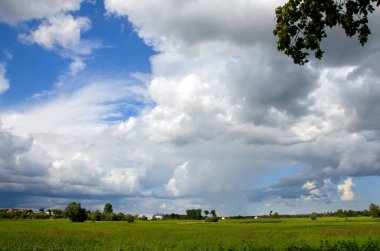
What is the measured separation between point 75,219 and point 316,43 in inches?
5153

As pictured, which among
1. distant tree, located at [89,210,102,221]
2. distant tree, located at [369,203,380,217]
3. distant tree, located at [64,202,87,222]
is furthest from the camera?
distant tree, located at [369,203,380,217]

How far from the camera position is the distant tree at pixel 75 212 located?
133 meters

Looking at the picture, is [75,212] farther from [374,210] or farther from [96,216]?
[374,210]

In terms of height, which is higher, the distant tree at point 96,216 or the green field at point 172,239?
the distant tree at point 96,216

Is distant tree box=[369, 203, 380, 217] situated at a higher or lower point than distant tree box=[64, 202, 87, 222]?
higher

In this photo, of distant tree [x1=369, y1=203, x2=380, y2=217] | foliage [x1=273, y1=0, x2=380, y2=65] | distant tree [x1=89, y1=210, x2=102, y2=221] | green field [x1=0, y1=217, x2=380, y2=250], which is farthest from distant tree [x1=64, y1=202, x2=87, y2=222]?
distant tree [x1=369, y1=203, x2=380, y2=217]

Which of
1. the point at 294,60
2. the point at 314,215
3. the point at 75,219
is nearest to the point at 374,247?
the point at 294,60

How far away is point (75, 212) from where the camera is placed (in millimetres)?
133375

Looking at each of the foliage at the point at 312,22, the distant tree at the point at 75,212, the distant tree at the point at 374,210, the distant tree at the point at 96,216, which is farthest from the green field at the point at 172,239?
the distant tree at the point at 374,210

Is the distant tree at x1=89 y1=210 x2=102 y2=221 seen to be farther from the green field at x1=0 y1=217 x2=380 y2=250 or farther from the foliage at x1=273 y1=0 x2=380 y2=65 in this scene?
the foliage at x1=273 y1=0 x2=380 y2=65

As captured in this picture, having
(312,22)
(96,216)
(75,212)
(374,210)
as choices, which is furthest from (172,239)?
(374,210)

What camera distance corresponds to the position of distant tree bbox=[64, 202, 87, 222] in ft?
437

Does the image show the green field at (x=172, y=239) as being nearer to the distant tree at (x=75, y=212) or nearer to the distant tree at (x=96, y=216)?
the distant tree at (x=75, y=212)

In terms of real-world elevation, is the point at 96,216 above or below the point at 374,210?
below
